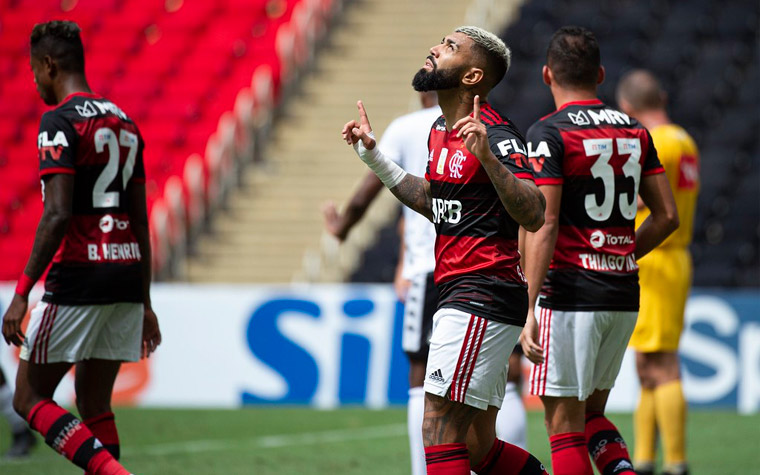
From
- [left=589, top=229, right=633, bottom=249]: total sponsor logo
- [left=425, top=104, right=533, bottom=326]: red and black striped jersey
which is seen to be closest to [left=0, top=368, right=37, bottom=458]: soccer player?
[left=425, top=104, right=533, bottom=326]: red and black striped jersey

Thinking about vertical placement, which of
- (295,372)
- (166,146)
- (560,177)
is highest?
(560,177)

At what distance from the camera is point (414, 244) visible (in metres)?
5.62

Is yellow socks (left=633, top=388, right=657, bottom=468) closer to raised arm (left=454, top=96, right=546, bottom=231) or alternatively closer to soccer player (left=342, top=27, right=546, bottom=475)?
soccer player (left=342, top=27, right=546, bottom=475)

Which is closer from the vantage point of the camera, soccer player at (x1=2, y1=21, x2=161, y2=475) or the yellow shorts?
soccer player at (x1=2, y1=21, x2=161, y2=475)

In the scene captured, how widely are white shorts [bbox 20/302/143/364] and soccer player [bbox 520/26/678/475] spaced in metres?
1.93

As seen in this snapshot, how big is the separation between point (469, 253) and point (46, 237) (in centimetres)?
192

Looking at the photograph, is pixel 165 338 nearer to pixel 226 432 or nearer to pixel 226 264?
pixel 226 432

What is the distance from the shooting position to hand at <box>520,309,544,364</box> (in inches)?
178

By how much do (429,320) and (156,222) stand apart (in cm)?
933

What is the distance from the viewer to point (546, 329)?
15.9 ft

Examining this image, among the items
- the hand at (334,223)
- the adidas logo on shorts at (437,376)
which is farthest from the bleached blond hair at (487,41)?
the hand at (334,223)

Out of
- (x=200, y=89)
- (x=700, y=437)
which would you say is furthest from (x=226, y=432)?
(x=200, y=89)

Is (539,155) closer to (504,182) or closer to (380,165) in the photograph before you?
(380,165)

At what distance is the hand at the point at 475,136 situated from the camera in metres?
3.87
